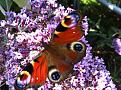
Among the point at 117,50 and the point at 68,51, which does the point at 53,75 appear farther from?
the point at 117,50

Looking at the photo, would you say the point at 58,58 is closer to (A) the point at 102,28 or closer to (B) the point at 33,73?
(B) the point at 33,73

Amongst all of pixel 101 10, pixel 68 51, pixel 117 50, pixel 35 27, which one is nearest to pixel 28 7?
pixel 35 27

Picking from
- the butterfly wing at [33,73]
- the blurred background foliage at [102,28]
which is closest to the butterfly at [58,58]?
the butterfly wing at [33,73]

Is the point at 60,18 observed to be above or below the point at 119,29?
above

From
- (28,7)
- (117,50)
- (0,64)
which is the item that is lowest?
(117,50)

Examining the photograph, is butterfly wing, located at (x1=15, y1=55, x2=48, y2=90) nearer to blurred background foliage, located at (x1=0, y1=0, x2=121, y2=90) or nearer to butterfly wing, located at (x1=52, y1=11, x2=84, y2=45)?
butterfly wing, located at (x1=52, y1=11, x2=84, y2=45)

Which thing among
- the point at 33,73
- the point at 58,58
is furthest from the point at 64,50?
the point at 33,73

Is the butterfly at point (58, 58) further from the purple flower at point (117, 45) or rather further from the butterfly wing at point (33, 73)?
the purple flower at point (117, 45)

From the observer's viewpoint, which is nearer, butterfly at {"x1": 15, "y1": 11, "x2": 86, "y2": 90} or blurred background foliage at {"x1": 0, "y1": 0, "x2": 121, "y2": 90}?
butterfly at {"x1": 15, "y1": 11, "x2": 86, "y2": 90}

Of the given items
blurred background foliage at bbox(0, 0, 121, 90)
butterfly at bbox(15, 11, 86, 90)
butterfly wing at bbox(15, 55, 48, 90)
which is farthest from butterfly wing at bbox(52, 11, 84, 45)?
blurred background foliage at bbox(0, 0, 121, 90)
